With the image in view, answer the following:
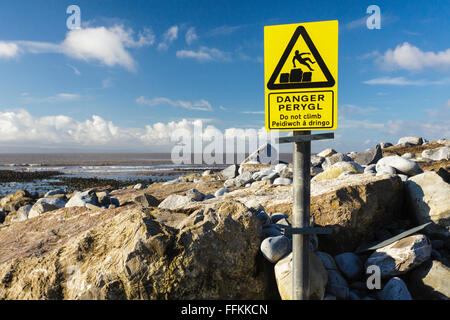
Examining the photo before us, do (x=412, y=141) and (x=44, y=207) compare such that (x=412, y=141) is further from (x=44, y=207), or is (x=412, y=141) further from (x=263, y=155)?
(x=44, y=207)

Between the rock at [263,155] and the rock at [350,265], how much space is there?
18.9 meters

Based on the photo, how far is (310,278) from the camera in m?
3.05

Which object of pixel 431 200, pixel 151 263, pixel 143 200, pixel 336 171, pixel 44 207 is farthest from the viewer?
pixel 44 207

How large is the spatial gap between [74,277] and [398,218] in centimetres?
519

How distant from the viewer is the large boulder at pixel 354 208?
4.39 meters

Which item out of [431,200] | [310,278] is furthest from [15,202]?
[431,200]

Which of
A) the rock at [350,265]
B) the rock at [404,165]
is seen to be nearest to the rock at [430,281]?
the rock at [350,265]

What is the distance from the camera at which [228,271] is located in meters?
3.12

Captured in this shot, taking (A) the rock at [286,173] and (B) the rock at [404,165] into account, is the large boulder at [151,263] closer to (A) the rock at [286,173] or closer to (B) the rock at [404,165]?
(B) the rock at [404,165]

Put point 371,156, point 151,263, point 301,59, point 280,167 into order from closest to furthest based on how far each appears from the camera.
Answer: point 301,59 < point 151,263 < point 280,167 < point 371,156

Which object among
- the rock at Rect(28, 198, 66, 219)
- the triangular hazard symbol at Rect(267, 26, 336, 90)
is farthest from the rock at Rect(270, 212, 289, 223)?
the rock at Rect(28, 198, 66, 219)

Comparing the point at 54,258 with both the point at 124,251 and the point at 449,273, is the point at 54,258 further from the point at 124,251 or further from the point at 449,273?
the point at 449,273

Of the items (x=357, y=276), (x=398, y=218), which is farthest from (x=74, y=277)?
(x=398, y=218)

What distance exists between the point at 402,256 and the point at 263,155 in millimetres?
19909
